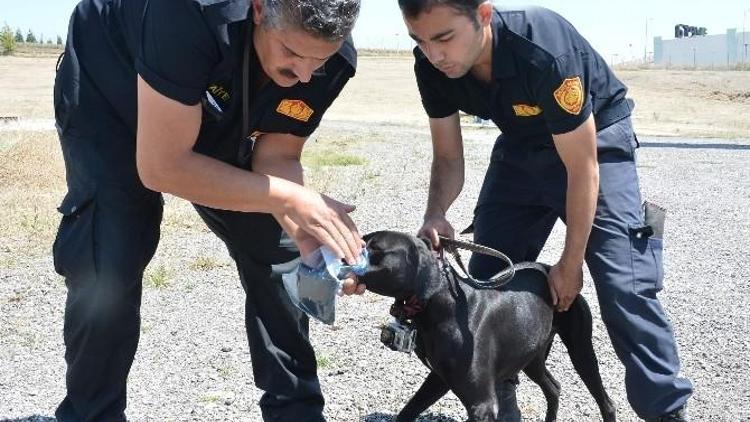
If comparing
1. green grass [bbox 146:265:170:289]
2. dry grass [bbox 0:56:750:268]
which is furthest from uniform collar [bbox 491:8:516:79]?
dry grass [bbox 0:56:750:268]

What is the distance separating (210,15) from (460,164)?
153 centimetres

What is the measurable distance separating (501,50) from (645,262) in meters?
0.96

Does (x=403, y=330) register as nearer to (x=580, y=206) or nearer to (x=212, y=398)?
(x=580, y=206)

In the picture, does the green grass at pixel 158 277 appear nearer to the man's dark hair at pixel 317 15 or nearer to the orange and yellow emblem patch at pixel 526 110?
the orange and yellow emblem patch at pixel 526 110

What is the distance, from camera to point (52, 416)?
394 cm

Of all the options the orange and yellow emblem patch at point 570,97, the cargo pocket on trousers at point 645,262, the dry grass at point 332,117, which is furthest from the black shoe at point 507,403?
the dry grass at point 332,117

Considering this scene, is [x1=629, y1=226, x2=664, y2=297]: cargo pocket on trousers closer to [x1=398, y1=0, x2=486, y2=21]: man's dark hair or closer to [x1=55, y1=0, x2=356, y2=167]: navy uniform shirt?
[x1=398, y1=0, x2=486, y2=21]: man's dark hair

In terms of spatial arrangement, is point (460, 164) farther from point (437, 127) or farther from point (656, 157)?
point (656, 157)

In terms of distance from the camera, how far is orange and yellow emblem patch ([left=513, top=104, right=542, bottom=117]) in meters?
3.46

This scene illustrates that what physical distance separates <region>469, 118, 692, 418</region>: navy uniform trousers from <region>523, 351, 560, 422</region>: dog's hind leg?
41 cm

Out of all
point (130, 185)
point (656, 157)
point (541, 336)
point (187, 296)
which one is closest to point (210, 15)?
point (130, 185)

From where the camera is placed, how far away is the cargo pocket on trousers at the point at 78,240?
3090mm

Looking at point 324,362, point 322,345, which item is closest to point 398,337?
point 324,362

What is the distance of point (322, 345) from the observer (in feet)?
15.7
